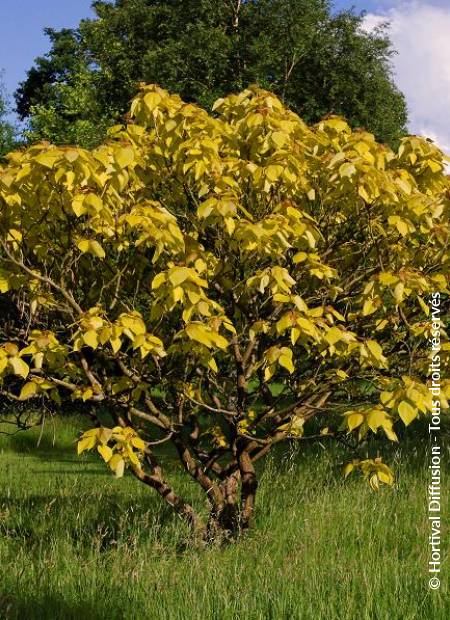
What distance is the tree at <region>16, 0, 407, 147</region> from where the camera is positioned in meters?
25.7

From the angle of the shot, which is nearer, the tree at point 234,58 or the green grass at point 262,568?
the green grass at point 262,568

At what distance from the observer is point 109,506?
7234 millimetres

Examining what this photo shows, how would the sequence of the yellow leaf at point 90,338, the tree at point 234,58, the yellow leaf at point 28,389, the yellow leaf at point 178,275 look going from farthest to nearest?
the tree at point 234,58
the yellow leaf at point 28,389
the yellow leaf at point 90,338
the yellow leaf at point 178,275

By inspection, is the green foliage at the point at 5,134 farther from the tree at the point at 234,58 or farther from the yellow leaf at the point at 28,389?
the yellow leaf at the point at 28,389

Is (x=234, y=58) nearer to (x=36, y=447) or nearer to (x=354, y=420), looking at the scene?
(x=36, y=447)

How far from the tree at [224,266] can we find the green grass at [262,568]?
52 centimetres

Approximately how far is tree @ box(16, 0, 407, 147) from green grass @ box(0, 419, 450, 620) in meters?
21.1

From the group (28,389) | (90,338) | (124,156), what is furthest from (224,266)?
(28,389)

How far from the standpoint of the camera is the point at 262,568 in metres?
4.56

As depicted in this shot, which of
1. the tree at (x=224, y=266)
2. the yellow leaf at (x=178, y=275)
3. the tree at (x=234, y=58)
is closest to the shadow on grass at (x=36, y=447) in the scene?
the tree at (x=224, y=266)

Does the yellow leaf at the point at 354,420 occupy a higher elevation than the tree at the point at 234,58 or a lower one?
lower

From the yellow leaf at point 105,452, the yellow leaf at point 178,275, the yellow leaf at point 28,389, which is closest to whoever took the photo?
the yellow leaf at point 178,275

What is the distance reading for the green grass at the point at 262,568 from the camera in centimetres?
389

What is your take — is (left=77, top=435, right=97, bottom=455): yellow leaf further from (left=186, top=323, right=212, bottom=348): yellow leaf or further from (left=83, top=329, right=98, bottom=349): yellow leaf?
(left=186, top=323, right=212, bottom=348): yellow leaf
